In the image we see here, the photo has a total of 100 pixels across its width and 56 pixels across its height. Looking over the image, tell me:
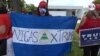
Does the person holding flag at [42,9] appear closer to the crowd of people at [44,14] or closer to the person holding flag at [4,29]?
the crowd of people at [44,14]

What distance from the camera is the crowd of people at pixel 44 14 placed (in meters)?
10.1

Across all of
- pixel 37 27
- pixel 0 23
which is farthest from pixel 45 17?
pixel 0 23

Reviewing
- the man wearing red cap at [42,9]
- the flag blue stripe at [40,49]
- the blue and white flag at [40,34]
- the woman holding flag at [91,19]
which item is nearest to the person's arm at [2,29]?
the blue and white flag at [40,34]

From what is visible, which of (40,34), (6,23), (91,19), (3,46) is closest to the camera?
(40,34)

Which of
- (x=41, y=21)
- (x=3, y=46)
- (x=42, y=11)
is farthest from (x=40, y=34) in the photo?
(x=3, y=46)

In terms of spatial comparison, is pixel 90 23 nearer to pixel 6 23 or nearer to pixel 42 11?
pixel 42 11

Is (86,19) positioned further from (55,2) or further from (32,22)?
(55,2)

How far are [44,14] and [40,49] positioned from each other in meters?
1.05

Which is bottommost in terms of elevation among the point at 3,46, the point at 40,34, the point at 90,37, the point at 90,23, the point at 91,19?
the point at 3,46

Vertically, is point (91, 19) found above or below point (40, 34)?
above

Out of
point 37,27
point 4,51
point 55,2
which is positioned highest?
point 37,27

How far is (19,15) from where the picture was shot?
396 inches

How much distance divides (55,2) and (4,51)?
8149 centimetres

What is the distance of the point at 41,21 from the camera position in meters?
9.97
